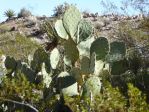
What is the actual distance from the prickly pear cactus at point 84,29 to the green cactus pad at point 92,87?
808mm

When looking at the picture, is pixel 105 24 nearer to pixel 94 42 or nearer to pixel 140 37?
pixel 140 37

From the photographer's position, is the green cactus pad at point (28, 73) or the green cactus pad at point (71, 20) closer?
the green cactus pad at point (71, 20)

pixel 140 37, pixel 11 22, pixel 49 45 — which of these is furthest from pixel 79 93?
pixel 11 22

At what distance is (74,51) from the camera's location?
6.99m

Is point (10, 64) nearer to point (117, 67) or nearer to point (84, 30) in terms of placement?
point (84, 30)

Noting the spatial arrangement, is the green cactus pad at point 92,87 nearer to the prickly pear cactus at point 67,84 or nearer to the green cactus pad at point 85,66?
the green cactus pad at point 85,66

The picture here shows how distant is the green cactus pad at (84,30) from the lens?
7184 millimetres

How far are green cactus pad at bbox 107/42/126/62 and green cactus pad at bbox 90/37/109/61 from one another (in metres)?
0.23

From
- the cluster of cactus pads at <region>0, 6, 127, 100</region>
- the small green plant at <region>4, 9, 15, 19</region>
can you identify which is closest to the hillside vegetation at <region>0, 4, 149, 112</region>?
the cluster of cactus pads at <region>0, 6, 127, 100</region>

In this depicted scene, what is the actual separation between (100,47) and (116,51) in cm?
34

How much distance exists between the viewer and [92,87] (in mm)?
6371

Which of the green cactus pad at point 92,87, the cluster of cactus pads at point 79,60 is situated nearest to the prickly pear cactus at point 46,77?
the cluster of cactus pads at point 79,60

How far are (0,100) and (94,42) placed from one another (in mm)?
1527

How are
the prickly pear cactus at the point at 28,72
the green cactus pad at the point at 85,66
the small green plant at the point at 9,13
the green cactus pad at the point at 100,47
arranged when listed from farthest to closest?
1. the small green plant at the point at 9,13
2. the prickly pear cactus at the point at 28,72
3. the green cactus pad at the point at 100,47
4. the green cactus pad at the point at 85,66
